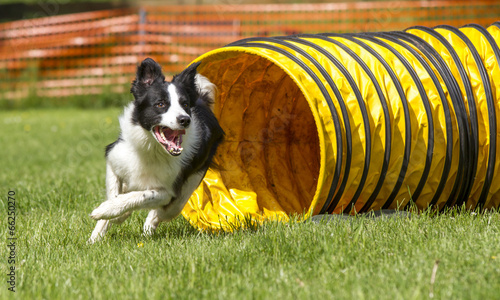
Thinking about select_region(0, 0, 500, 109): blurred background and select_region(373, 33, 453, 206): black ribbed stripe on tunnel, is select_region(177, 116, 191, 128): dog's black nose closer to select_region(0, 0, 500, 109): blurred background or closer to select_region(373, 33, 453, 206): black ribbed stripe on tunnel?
select_region(373, 33, 453, 206): black ribbed stripe on tunnel

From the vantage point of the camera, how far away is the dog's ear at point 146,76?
12.4 ft

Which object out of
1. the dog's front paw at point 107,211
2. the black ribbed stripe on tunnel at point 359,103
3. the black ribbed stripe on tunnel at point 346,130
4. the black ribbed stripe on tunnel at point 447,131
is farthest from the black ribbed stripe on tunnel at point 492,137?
the dog's front paw at point 107,211

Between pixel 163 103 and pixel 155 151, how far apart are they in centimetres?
36

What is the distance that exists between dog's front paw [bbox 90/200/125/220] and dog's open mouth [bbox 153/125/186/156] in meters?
0.48

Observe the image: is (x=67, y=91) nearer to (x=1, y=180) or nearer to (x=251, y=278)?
(x=1, y=180)

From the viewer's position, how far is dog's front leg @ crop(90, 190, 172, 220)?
3.56 metres

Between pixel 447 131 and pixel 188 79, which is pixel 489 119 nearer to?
pixel 447 131

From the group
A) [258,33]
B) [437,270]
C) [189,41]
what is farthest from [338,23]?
[437,270]

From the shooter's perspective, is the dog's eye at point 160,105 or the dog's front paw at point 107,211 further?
the dog's eye at point 160,105

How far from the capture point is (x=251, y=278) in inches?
105

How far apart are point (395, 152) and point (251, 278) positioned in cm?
148

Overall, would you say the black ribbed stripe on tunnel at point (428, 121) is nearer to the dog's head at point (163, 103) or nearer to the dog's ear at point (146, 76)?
the dog's head at point (163, 103)

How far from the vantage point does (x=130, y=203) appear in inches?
143

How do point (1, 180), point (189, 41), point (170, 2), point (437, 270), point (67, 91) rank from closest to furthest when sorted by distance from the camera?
point (437, 270) → point (1, 180) → point (67, 91) → point (189, 41) → point (170, 2)
